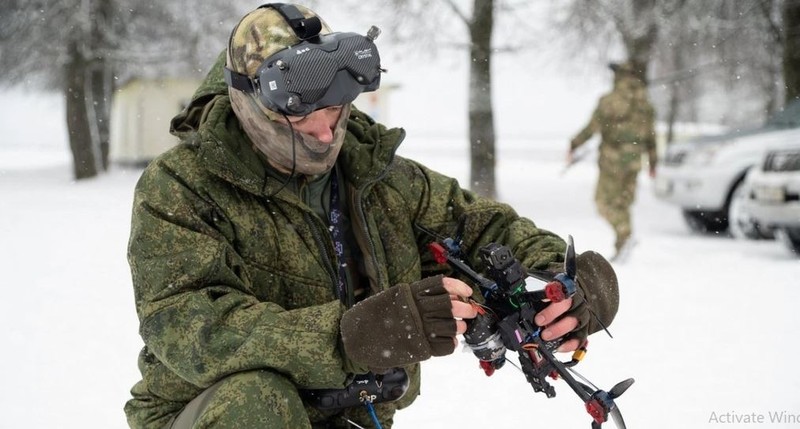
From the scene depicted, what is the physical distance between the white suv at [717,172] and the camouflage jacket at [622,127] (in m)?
1.67

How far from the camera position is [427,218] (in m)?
2.72

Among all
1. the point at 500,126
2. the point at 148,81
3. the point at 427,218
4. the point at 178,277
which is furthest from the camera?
the point at 500,126

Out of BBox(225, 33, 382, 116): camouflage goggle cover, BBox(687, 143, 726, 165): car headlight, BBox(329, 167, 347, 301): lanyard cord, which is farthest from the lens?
BBox(687, 143, 726, 165): car headlight

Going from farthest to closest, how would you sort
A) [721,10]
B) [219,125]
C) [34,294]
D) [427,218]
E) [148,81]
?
[148,81] → [721,10] → [34,294] → [427,218] → [219,125]

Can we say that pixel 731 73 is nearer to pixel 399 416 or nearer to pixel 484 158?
pixel 484 158

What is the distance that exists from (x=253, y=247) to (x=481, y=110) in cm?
1290

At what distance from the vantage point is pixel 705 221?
12352 millimetres

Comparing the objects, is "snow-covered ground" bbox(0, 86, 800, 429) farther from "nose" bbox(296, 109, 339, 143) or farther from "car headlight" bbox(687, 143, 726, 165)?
"nose" bbox(296, 109, 339, 143)

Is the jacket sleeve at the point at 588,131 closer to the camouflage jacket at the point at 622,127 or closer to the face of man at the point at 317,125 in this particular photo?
the camouflage jacket at the point at 622,127

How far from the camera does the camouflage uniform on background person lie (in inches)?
80.6

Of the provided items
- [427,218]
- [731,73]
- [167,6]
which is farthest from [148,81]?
[427,218]

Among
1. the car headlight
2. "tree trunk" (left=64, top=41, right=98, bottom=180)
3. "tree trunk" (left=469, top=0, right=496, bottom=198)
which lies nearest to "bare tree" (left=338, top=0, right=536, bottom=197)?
"tree trunk" (left=469, top=0, right=496, bottom=198)

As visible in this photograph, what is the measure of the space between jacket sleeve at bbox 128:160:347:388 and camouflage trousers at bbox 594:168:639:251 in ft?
26.9

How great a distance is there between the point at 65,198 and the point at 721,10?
12.3 m
